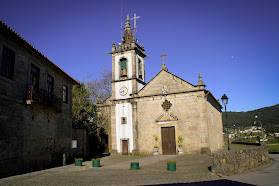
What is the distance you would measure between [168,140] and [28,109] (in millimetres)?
14950

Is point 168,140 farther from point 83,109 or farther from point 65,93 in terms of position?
point 65,93

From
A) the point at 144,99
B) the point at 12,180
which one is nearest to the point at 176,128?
the point at 144,99

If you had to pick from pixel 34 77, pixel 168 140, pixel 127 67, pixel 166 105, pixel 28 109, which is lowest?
pixel 168 140

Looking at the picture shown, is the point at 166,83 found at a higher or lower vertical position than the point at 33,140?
higher

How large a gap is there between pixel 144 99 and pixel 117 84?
428 centimetres

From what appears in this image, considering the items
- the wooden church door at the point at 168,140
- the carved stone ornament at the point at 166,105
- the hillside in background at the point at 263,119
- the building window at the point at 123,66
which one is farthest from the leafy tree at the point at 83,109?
the hillside in background at the point at 263,119

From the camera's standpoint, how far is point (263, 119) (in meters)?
91.0

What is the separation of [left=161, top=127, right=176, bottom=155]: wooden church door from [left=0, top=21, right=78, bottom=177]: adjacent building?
34.5 ft

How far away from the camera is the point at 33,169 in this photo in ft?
43.1

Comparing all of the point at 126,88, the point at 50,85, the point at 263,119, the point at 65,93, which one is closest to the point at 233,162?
the point at 50,85

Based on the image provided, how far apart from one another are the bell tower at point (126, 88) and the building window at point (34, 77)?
1272cm

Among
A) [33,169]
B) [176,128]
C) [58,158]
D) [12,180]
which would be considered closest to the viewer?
[12,180]

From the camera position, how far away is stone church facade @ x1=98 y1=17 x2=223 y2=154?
74.7 feet

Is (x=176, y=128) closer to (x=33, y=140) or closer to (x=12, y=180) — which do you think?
(x=33, y=140)
